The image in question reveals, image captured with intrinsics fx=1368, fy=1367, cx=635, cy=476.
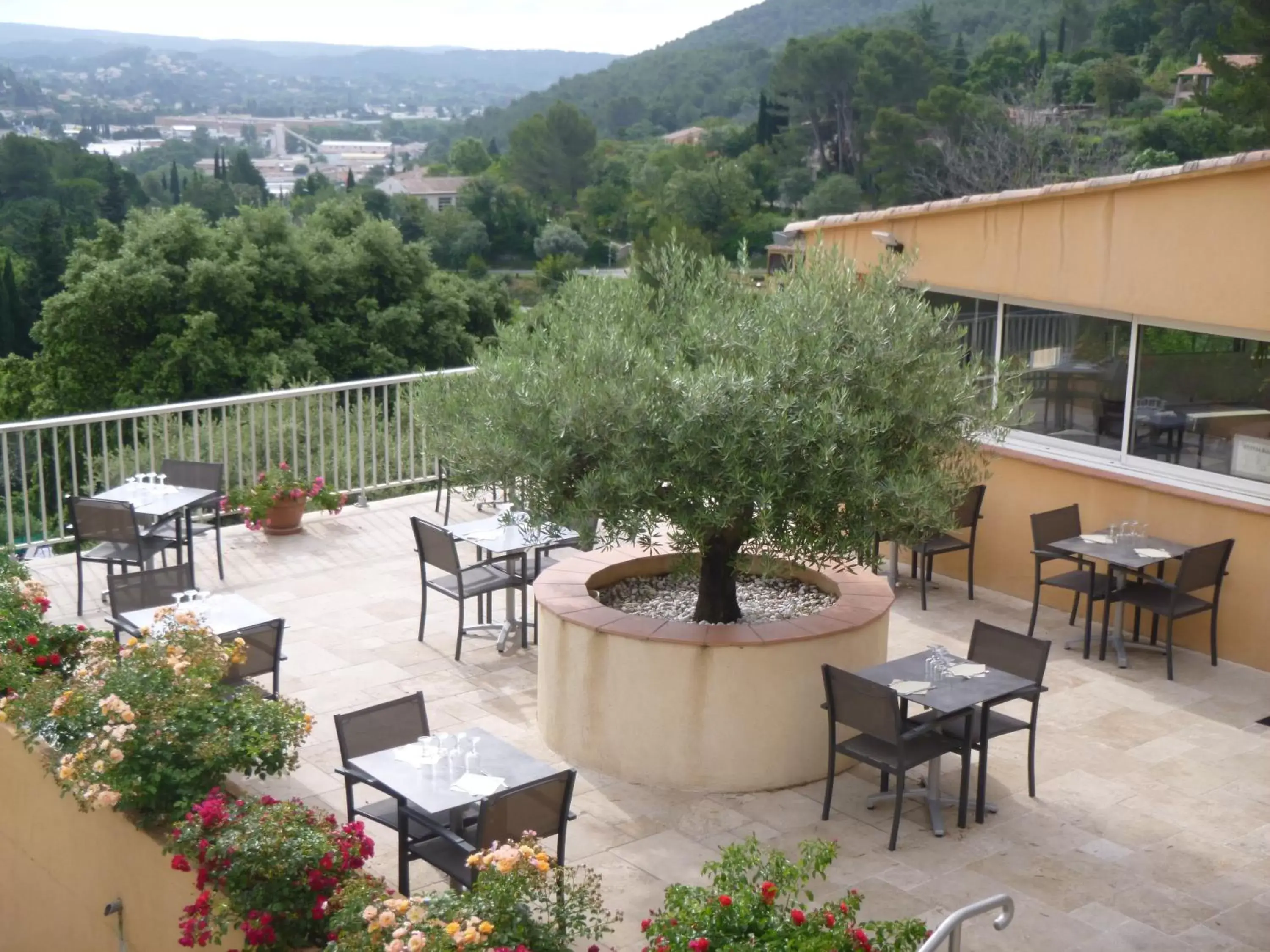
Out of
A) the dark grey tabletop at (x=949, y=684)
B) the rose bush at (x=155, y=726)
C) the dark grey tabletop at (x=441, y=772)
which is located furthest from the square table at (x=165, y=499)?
the dark grey tabletop at (x=949, y=684)

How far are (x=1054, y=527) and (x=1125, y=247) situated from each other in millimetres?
1968

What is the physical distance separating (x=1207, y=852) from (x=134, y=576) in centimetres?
598

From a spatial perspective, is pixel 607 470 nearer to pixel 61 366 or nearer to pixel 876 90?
pixel 61 366

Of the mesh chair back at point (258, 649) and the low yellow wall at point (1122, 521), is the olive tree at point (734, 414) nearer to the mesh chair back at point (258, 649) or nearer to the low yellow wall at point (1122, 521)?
the mesh chair back at point (258, 649)

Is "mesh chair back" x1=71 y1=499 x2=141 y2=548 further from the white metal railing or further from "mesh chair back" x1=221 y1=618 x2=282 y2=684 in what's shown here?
"mesh chair back" x1=221 y1=618 x2=282 y2=684

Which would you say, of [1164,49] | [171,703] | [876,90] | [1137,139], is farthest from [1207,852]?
[876,90]

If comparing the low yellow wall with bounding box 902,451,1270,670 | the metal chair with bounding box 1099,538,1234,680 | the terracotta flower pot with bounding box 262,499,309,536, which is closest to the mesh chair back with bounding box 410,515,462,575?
the terracotta flower pot with bounding box 262,499,309,536

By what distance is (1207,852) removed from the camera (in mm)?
6484

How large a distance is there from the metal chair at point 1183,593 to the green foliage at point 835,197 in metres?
66.3

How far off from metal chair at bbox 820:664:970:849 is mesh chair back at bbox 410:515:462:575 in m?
2.81

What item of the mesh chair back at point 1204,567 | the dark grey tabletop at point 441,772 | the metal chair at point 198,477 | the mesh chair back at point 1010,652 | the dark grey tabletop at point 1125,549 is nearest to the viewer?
the dark grey tabletop at point 441,772

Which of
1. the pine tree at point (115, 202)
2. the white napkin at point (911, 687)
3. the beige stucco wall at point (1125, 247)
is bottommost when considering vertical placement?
the white napkin at point (911, 687)

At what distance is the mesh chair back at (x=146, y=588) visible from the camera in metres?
7.91

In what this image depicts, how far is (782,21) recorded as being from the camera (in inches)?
5408
